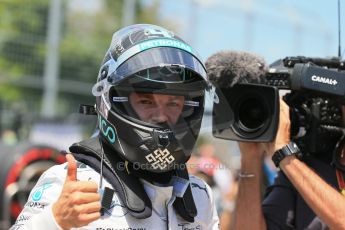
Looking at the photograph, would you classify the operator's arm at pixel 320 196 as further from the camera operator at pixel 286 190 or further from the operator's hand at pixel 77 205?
the operator's hand at pixel 77 205

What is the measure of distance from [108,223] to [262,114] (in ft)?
3.06

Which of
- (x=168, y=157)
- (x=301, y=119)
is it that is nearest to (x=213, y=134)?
(x=301, y=119)

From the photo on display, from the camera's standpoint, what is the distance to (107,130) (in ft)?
6.74

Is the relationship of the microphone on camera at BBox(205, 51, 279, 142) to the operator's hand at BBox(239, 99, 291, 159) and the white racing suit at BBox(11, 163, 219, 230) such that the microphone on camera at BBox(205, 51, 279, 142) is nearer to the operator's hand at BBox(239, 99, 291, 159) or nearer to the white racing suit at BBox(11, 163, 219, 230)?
the operator's hand at BBox(239, 99, 291, 159)

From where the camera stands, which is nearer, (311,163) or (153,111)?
(153,111)

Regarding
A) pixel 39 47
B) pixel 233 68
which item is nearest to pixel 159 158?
pixel 233 68

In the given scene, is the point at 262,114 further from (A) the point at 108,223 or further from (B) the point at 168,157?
(A) the point at 108,223

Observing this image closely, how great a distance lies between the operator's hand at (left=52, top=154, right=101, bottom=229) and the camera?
175 centimetres

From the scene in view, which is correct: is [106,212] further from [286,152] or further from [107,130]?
[286,152]

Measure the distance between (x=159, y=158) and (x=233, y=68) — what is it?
2.06 feet

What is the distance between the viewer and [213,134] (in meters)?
2.58

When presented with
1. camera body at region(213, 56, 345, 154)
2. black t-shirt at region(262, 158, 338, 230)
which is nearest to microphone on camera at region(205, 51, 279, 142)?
camera body at region(213, 56, 345, 154)

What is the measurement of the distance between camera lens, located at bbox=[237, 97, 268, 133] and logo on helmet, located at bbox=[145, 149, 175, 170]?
23.4 inches

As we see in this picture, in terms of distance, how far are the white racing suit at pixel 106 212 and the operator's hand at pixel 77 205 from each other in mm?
32
